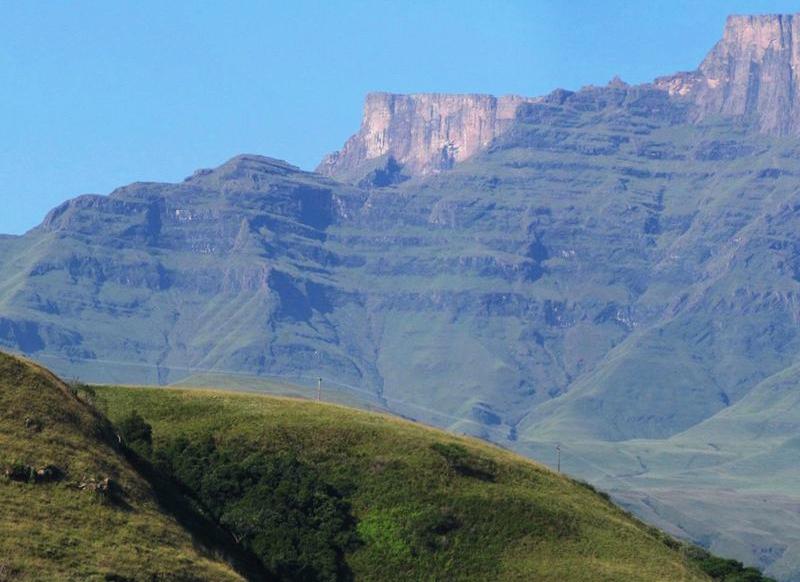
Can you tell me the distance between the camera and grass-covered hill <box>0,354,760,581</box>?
75.8m

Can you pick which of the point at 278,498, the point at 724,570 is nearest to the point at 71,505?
the point at 278,498

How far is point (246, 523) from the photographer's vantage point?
330 feet

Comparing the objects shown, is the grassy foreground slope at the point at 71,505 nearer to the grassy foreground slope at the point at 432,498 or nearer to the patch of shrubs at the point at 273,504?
the patch of shrubs at the point at 273,504

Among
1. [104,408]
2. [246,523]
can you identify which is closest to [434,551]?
[246,523]

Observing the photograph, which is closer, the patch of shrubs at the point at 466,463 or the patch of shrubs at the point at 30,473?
the patch of shrubs at the point at 30,473

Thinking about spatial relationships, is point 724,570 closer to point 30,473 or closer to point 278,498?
point 278,498

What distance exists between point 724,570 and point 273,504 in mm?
36665

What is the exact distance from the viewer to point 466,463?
11312 cm

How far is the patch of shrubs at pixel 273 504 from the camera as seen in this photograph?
9962cm

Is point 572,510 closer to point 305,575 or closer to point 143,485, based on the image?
point 305,575

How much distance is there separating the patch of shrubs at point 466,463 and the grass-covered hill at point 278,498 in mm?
138

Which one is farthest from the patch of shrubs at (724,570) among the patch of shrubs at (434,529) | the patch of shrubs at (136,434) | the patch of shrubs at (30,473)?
the patch of shrubs at (30,473)

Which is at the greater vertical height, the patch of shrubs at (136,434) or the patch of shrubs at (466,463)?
the patch of shrubs at (136,434)

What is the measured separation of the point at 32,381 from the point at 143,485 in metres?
8.43
